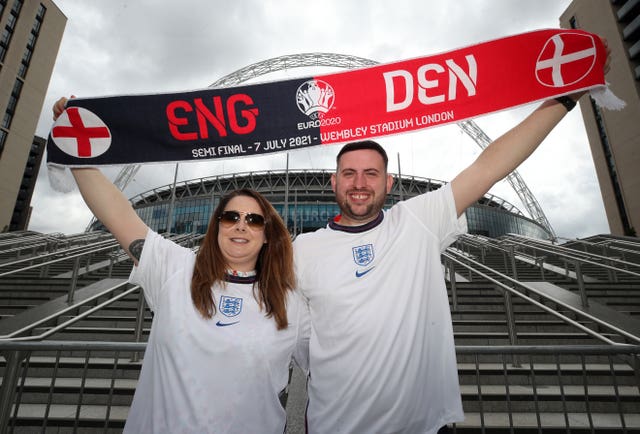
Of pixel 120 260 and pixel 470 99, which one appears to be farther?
pixel 120 260

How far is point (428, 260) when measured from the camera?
1877 millimetres

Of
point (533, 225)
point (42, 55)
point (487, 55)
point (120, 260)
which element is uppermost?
point (42, 55)

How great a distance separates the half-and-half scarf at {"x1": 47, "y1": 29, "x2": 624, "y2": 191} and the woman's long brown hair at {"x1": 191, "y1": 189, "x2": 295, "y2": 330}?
83 cm

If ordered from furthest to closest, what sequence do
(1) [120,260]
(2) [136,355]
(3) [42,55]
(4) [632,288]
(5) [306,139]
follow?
(3) [42,55], (1) [120,260], (4) [632,288], (2) [136,355], (5) [306,139]

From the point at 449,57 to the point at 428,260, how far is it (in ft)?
5.46

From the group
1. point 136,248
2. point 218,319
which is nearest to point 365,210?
point 218,319

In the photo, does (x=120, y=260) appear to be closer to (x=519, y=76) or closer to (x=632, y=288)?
(x=519, y=76)

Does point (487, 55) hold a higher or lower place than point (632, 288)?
higher

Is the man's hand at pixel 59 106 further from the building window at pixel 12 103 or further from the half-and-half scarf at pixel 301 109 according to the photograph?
the building window at pixel 12 103

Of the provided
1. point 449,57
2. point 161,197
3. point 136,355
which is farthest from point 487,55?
point 161,197

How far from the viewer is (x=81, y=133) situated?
8.18ft

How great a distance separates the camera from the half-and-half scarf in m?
2.45

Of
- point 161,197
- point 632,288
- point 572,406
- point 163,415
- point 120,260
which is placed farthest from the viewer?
point 161,197

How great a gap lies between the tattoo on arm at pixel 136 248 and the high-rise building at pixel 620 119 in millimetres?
43695
